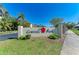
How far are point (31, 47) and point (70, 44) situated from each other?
1.16 meters

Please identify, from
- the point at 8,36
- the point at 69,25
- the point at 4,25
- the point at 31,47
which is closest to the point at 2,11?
the point at 4,25

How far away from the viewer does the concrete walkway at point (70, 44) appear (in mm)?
7898

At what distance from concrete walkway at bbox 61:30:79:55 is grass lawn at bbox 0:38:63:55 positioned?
0.52 feet

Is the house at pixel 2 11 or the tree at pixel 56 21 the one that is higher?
the house at pixel 2 11

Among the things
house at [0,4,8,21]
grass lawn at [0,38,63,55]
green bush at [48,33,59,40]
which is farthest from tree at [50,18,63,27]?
house at [0,4,8,21]

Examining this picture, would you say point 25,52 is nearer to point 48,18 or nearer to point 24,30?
point 24,30

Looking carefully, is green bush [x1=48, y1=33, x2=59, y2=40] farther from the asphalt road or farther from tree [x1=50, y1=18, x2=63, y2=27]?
the asphalt road

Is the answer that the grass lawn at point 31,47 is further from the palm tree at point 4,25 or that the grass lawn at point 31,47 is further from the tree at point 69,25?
the tree at point 69,25

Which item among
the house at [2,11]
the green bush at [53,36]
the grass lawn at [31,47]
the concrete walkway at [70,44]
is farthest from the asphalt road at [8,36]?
the concrete walkway at [70,44]

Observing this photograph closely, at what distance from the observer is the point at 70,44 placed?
8.13 metres

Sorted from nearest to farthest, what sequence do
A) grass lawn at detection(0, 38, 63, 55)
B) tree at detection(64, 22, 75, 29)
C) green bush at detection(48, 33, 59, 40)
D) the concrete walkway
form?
the concrete walkway
grass lawn at detection(0, 38, 63, 55)
tree at detection(64, 22, 75, 29)
green bush at detection(48, 33, 59, 40)

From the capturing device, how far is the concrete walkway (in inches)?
311

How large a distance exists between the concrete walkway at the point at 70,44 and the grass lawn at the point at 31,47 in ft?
0.52

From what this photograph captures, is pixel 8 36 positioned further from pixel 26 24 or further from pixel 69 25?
pixel 69 25
